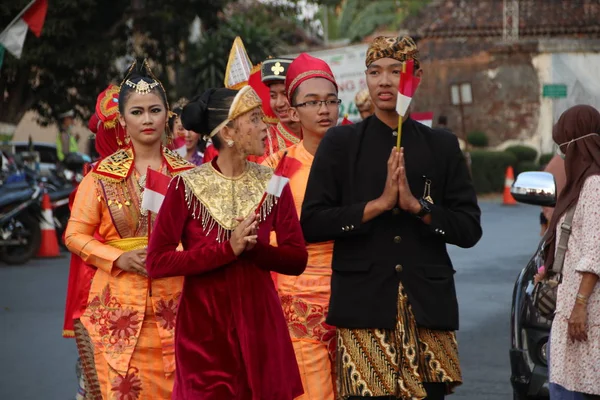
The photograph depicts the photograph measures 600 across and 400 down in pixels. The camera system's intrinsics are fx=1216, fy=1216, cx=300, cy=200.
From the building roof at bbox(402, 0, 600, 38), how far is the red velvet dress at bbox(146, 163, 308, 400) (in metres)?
32.4

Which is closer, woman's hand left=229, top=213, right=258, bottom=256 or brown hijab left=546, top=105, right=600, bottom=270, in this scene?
woman's hand left=229, top=213, right=258, bottom=256

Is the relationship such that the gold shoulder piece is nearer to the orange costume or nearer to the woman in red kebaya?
the orange costume

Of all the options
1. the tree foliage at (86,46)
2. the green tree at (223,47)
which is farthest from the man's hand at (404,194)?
the green tree at (223,47)

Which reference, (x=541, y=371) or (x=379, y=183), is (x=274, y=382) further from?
(x=541, y=371)

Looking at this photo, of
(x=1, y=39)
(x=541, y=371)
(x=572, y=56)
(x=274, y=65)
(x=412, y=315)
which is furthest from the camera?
(x=572, y=56)

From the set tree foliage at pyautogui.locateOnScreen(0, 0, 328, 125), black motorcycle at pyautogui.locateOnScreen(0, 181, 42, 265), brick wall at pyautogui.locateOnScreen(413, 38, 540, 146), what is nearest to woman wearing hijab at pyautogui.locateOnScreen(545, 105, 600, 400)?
black motorcycle at pyautogui.locateOnScreen(0, 181, 42, 265)

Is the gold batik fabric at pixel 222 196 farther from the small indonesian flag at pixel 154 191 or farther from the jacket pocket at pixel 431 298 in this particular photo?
the jacket pocket at pixel 431 298

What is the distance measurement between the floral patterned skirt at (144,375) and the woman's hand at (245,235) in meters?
1.37

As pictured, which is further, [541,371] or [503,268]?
[503,268]

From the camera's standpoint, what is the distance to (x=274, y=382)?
4.52 metres

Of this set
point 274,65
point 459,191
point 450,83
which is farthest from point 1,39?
point 450,83

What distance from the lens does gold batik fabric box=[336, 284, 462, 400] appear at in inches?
173

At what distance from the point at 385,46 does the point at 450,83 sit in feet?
104

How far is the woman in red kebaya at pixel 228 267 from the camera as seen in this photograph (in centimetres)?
450
